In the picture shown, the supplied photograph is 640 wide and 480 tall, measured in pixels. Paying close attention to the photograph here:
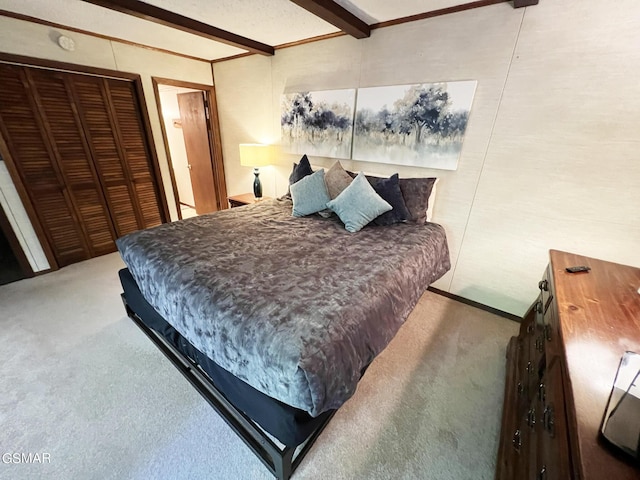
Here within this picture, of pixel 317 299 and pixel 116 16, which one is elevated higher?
pixel 116 16

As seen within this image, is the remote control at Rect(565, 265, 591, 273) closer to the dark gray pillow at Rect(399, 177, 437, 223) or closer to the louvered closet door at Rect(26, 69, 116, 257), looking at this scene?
the dark gray pillow at Rect(399, 177, 437, 223)

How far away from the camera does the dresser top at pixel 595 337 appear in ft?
1.80

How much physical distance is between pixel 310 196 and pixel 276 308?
4.81ft

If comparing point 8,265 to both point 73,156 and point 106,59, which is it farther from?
point 106,59

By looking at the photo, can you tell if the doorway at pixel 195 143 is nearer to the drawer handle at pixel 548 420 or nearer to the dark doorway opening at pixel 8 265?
the dark doorway opening at pixel 8 265

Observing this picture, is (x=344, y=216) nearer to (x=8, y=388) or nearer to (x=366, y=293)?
(x=366, y=293)

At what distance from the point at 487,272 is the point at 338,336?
6.06 feet

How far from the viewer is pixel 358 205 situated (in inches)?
85.7

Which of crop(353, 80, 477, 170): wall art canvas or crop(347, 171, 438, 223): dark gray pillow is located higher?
crop(353, 80, 477, 170): wall art canvas

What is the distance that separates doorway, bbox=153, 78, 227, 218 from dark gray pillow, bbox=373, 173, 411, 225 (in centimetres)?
291

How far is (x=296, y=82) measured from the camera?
115 inches

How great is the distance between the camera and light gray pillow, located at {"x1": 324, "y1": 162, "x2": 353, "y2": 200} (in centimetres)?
247

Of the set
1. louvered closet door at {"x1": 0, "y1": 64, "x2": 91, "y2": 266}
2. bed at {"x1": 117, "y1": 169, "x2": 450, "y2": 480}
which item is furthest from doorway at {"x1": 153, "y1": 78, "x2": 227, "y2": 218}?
bed at {"x1": 117, "y1": 169, "x2": 450, "y2": 480}

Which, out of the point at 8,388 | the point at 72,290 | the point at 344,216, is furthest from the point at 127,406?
the point at 344,216
